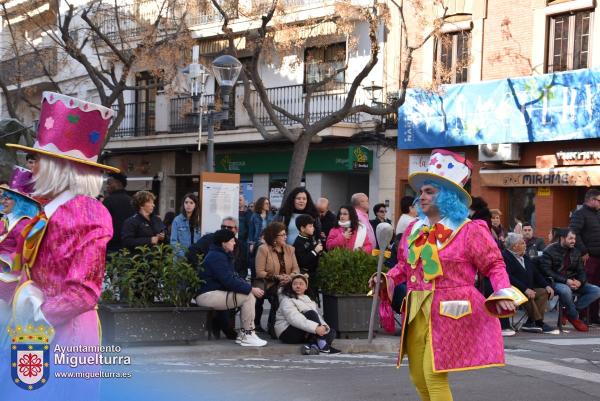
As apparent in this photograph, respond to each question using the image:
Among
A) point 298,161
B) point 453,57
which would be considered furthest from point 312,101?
point 298,161

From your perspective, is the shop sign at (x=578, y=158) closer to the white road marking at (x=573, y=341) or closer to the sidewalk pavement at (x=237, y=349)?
the white road marking at (x=573, y=341)

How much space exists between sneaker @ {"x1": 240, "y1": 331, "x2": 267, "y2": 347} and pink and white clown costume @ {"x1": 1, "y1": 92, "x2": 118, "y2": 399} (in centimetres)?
690

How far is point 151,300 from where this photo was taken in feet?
34.6

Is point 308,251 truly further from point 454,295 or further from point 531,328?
point 454,295

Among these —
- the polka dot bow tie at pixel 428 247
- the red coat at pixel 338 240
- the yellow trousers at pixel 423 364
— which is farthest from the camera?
the red coat at pixel 338 240

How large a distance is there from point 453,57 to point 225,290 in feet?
50.9

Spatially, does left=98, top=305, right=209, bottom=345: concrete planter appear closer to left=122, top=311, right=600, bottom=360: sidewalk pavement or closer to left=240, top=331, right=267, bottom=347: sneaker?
left=122, top=311, right=600, bottom=360: sidewalk pavement

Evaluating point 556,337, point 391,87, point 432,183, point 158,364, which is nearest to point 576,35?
point 391,87

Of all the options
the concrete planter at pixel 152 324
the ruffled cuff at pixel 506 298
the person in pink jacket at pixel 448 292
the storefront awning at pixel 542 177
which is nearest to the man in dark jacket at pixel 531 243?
the storefront awning at pixel 542 177

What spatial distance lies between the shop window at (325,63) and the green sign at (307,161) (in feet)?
6.42

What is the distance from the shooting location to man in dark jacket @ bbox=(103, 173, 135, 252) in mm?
11945

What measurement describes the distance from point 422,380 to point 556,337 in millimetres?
7983

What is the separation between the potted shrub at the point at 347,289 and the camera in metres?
11.6

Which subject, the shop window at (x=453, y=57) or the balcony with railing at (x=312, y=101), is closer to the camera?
the shop window at (x=453, y=57)
